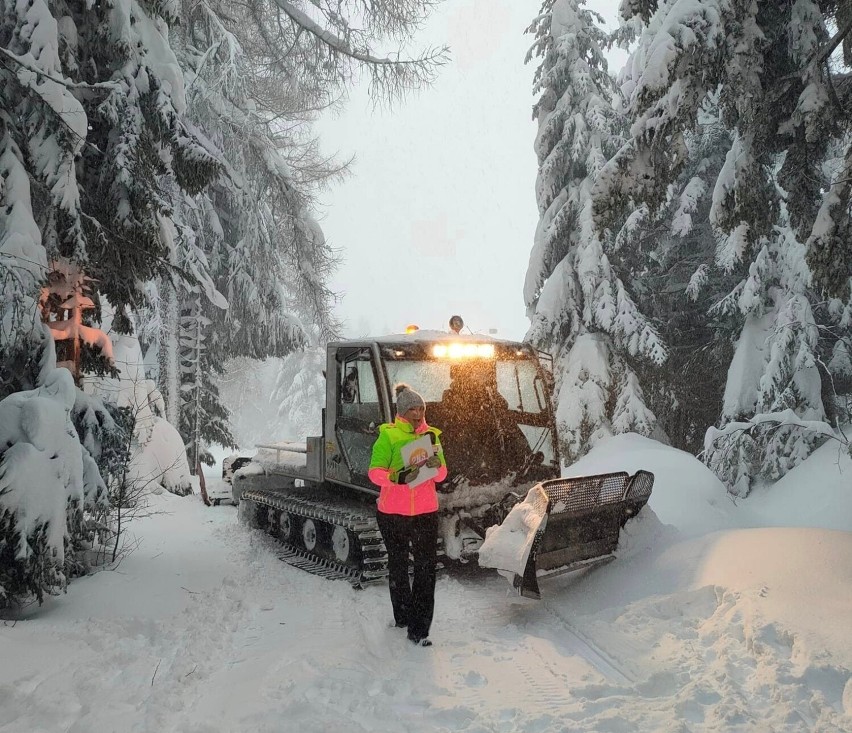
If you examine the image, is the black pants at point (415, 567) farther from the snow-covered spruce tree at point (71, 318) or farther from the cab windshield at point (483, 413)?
the snow-covered spruce tree at point (71, 318)

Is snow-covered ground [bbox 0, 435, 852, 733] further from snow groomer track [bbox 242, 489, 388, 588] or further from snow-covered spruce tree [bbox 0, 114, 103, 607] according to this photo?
snow-covered spruce tree [bbox 0, 114, 103, 607]

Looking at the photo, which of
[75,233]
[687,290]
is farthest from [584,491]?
[687,290]

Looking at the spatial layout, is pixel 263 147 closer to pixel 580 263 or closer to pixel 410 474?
pixel 580 263

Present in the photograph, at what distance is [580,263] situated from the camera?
47.5 ft

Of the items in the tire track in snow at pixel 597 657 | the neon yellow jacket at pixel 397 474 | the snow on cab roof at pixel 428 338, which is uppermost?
the snow on cab roof at pixel 428 338

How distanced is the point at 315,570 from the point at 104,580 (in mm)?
2045

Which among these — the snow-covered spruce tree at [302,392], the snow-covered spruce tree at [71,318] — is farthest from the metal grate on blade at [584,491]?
the snow-covered spruce tree at [302,392]

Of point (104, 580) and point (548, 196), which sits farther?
point (548, 196)

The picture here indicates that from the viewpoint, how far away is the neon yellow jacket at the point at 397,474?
4871 mm

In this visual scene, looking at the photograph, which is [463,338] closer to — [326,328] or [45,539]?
[45,539]

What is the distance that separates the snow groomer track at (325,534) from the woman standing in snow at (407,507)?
1.35 m

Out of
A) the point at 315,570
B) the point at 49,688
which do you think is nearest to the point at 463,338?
the point at 315,570

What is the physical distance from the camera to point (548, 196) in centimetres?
1518

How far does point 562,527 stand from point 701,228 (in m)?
12.6
